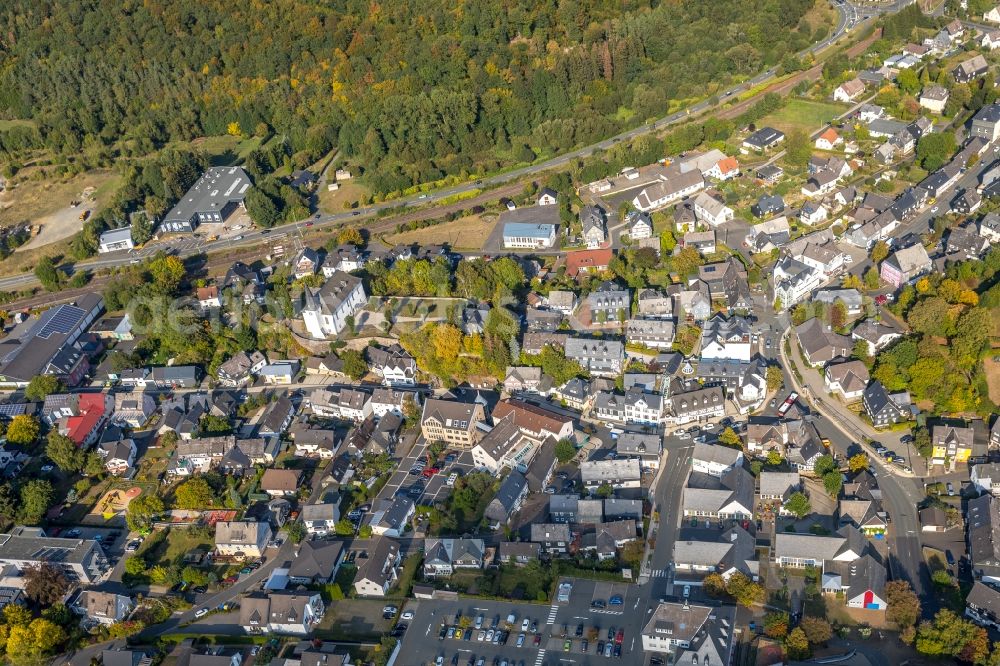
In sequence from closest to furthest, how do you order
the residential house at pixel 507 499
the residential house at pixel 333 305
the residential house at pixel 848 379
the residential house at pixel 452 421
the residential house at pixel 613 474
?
the residential house at pixel 507 499 → the residential house at pixel 613 474 → the residential house at pixel 848 379 → the residential house at pixel 452 421 → the residential house at pixel 333 305

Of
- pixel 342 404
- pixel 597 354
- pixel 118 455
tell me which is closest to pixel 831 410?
pixel 597 354

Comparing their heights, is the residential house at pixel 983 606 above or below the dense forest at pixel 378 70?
below

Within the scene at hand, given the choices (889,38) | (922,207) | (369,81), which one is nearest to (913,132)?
(922,207)

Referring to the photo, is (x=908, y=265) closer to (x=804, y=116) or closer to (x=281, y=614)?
(x=804, y=116)

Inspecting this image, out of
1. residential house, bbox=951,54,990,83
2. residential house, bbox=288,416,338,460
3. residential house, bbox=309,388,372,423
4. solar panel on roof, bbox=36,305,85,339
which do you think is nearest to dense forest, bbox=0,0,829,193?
residential house, bbox=951,54,990,83

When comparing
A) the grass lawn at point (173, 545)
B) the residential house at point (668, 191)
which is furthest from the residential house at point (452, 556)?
the residential house at point (668, 191)

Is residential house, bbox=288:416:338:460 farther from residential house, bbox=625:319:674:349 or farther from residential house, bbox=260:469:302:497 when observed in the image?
residential house, bbox=625:319:674:349

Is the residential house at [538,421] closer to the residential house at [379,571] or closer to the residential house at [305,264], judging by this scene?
the residential house at [379,571]
